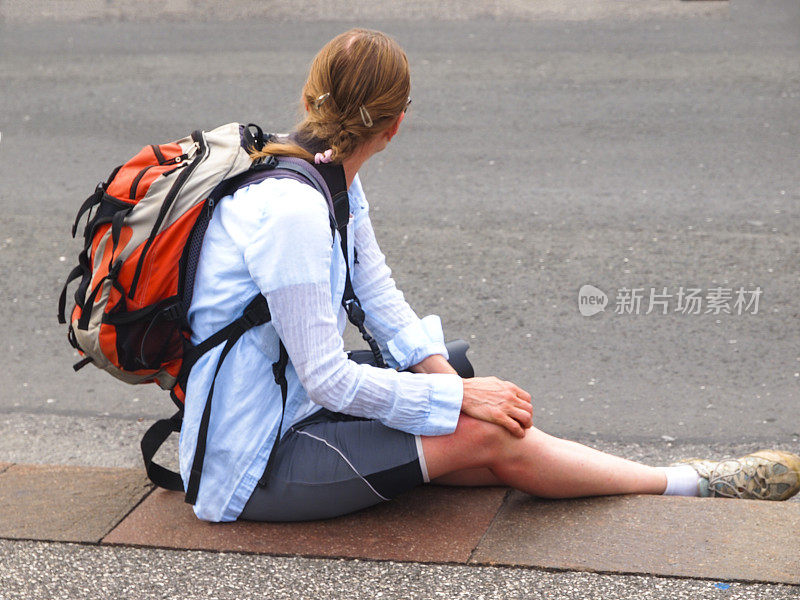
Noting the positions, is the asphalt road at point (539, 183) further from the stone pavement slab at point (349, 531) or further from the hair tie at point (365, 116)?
the hair tie at point (365, 116)

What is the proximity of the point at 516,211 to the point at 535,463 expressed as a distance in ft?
10.8

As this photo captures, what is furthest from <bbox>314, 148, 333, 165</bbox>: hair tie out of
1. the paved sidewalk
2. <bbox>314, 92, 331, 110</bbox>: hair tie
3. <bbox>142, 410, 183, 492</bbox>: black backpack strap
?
the paved sidewalk

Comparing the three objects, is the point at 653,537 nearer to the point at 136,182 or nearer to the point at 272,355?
the point at 272,355

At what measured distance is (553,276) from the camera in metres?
5.21

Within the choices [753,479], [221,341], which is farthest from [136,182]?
[753,479]

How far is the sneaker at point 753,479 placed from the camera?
3068 mm

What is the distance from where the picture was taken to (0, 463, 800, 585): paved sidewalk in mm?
2631

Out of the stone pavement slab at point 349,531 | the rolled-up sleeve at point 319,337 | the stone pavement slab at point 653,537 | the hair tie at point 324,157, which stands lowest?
the stone pavement slab at point 349,531

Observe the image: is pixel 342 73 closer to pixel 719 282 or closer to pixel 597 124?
pixel 719 282

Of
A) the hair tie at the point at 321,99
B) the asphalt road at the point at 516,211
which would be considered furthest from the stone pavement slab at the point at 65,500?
the hair tie at the point at 321,99

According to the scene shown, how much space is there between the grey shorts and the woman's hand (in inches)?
7.0

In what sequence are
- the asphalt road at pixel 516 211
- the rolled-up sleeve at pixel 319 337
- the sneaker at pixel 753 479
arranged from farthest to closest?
the asphalt road at pixel 516 211 < the sneaker at pixel 753 479 < the rolled-up sleeve at pixel 319 337

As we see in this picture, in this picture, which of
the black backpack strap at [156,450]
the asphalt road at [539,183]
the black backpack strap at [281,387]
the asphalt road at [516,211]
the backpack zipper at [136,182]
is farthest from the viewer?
the asphalt road at [539,183]

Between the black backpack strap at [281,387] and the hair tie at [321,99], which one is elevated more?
the hair tie at [321,99]
